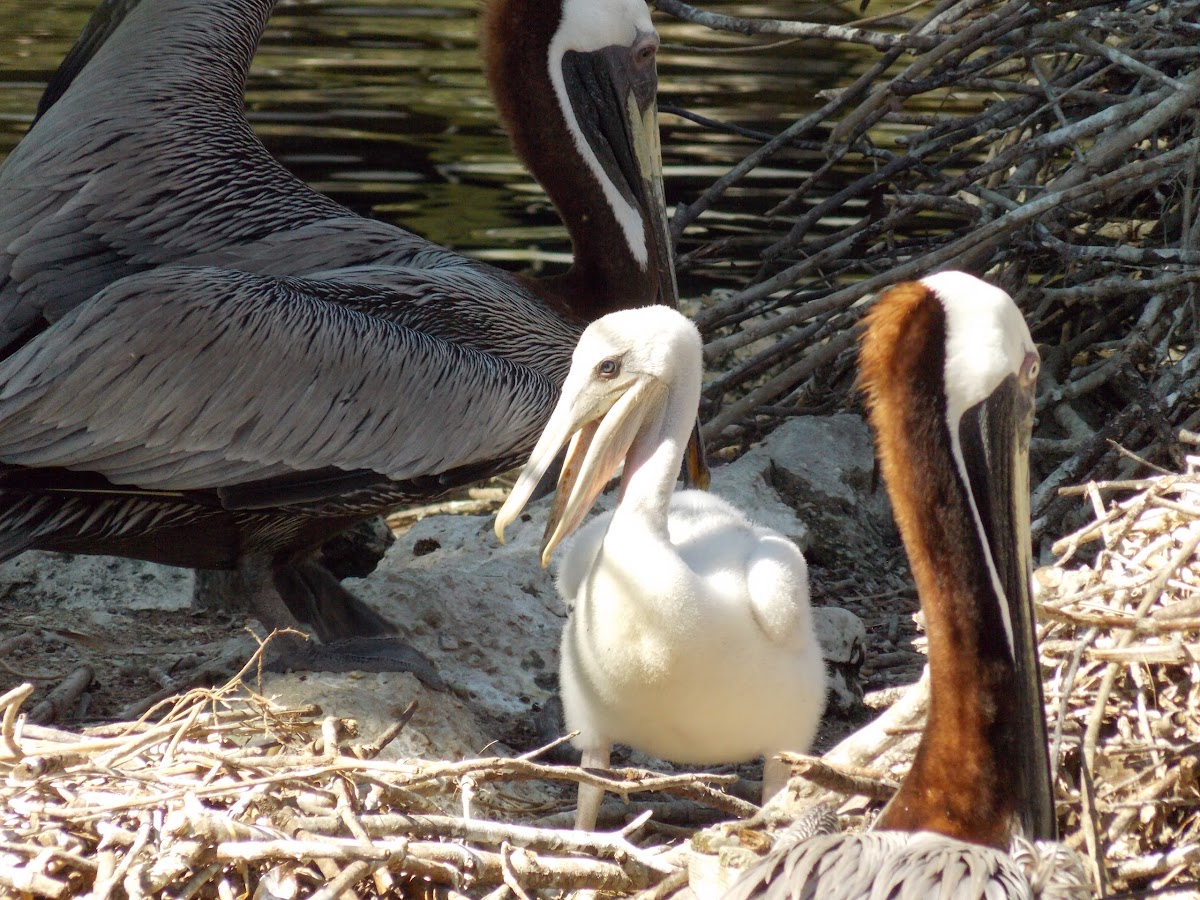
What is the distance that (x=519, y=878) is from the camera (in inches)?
109

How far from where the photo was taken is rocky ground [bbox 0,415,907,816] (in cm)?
403

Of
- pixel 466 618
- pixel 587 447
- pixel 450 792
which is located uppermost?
pixel 587 447

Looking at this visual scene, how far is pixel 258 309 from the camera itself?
422cm

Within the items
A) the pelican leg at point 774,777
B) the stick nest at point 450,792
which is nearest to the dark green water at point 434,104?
the pelican leg at point 774,777

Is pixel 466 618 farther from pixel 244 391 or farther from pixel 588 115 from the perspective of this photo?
pixel 588 115

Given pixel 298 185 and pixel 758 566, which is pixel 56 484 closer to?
pixel 298 185

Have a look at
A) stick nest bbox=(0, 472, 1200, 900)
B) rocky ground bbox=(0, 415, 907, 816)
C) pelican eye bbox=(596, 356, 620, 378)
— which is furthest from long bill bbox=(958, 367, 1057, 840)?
rocky ground bbox=(0, 415, 907, 816)

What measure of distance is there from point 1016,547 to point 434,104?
787 cm

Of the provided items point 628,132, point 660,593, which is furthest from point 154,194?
point 660,593

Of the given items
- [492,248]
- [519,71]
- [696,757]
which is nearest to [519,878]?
[696,757]

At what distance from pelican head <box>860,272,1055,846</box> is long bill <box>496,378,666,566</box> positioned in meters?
0.94

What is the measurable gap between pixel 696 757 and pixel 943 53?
2362 millimetres

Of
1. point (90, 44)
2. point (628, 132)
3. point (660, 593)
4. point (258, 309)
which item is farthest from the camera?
point (90, 44)

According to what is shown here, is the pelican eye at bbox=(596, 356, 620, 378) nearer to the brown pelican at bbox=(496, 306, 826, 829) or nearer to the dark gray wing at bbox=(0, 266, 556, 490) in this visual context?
the brown pelican at bbox=(496, 306, 826, 829)
